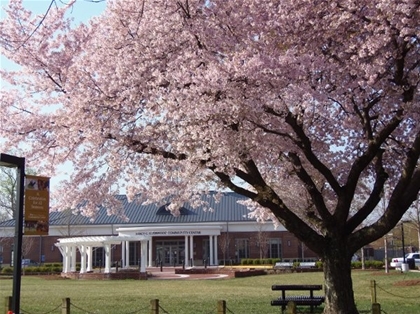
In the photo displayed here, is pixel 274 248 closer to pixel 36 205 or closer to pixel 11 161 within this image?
pixel 36 205

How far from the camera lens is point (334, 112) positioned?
14531mm

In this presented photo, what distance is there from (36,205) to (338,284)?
22.2 ft

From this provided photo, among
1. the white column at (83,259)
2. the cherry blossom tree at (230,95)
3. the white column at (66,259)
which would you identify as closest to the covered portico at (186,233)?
the white column at (66,259)

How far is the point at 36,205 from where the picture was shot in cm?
1147

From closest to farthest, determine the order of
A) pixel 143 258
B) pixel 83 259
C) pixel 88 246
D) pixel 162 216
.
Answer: pixel 143 258, pixel 83 259, pixel 88 246, pixel 162 216

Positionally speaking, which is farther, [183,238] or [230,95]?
[183,238]

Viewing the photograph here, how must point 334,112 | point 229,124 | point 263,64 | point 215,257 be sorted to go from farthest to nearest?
point 215,257 < point 334,112 < point 229,124 < point 263,64

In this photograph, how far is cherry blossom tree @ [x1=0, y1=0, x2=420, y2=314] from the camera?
1119 centimetres

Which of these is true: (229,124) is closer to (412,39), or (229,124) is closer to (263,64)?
(263,64)

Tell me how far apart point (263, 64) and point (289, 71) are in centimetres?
58

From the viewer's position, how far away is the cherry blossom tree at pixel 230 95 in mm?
11188

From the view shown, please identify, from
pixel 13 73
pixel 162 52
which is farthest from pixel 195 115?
pixel 13 73

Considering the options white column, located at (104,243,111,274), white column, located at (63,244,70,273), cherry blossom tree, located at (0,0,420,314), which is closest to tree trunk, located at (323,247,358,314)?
cherry blossom tree, located at (0,0,420,314)

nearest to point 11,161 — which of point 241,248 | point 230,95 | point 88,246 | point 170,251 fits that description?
point 230,95
